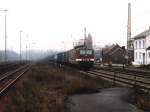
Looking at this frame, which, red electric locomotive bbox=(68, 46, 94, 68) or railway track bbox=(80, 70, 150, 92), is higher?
red electric locomotive bbox=(68, 46, 94, 68)

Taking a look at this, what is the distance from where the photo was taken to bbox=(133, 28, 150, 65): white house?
60812 mm

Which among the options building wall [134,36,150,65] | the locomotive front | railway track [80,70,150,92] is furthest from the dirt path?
building wall [134,36,150,65]

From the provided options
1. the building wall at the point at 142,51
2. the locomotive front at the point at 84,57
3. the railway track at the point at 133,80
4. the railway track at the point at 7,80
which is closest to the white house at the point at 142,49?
the building wall at the point at 142,51

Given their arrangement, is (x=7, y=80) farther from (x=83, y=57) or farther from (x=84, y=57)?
(x=84, y=57)

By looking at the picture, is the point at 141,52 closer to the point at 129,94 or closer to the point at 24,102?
the point at 129,94

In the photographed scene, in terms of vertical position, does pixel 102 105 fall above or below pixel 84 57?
below

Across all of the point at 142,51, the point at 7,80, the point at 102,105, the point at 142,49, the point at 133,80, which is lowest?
the point at 7,80

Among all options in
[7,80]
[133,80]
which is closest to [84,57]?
[7,80]

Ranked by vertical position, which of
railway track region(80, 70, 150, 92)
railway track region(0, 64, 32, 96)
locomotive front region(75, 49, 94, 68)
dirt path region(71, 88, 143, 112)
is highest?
locomotive front region(75, 49, 94, 68)

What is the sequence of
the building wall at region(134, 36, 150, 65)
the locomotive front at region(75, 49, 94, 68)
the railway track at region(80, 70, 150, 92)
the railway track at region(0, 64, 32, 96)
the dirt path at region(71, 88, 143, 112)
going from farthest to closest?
the building wall at region(134, 36, 150, 65) < the locomotive front at region(75, 49, 94, 68) < the railway track at region(0, 64, 32, 96) < the railway track at region(80, 70, 150, 92) < the dirt path at region(71, 88, 143, 112)

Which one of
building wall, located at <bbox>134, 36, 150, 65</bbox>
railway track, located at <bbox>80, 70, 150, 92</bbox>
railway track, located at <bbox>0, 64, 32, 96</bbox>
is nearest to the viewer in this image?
railway track, located at <bbox>80, 70, 150, 92</bbox>

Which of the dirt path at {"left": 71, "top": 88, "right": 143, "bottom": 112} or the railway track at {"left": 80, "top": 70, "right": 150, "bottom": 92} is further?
the railway track at {"left": 80, "top": 70, "right": 150, "bottom": 92}

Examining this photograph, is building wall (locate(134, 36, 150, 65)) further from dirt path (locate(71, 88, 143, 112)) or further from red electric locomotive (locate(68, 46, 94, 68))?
dirt path (locate(71, 88, 143, 112))

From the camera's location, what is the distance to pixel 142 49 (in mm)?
65500
